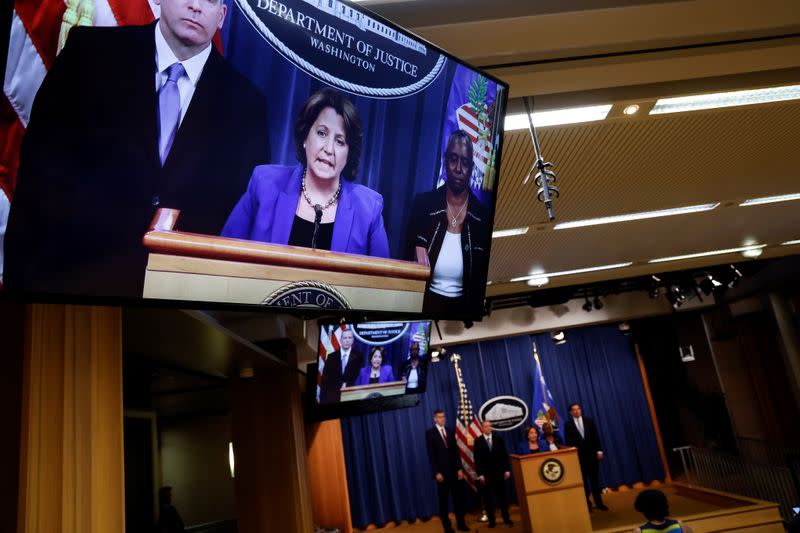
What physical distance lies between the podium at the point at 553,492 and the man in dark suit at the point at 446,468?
1.81m

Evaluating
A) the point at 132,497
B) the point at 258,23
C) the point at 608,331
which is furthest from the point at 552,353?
the point at 258,23

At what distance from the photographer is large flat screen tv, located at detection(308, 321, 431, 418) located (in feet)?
18.5

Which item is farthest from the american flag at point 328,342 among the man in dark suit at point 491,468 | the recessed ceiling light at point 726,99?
the man in dark suit at point 491,468

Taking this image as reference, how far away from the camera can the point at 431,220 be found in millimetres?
1819

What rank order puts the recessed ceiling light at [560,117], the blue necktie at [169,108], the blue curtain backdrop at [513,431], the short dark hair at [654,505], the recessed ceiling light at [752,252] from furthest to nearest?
the blue curtain backdrop at [513,431], the recessed ceiling light at [752,252], the short dark hair at [654,505], the recessed ceiling light at [560,117], the blue necktie at [169,108]

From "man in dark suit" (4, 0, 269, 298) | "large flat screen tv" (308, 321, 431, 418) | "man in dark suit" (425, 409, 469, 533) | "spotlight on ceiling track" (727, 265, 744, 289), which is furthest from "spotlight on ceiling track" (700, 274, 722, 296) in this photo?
"man in dark suit" (4, 0, 269, 298)

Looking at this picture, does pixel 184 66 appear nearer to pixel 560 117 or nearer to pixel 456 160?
pixel 456 160

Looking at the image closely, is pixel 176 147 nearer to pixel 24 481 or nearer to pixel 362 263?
pixel 362 263

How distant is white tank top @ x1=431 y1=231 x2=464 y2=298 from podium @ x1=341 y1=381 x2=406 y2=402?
4312 millimetres

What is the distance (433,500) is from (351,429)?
2.07 m

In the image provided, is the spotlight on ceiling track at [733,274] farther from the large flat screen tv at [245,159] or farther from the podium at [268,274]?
the podium at [268,274]

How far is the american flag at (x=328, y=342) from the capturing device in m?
5.49

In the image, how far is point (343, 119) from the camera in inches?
62.0

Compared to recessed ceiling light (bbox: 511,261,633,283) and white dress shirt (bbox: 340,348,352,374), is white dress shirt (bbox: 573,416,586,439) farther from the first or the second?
white dress shirt (bbox: 340,348,352,374)
